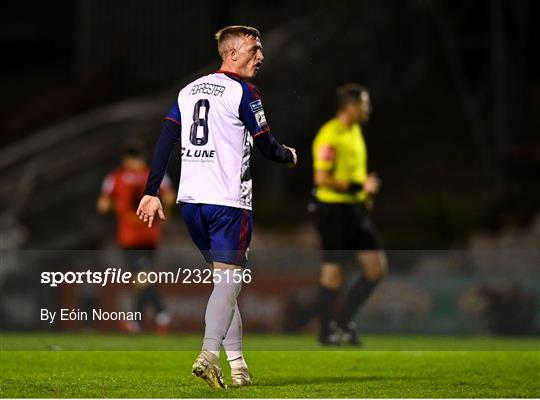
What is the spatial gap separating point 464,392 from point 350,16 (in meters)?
14.2

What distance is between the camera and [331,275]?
12.8m

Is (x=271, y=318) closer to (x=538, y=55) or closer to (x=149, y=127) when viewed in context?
(x=149, y=127)

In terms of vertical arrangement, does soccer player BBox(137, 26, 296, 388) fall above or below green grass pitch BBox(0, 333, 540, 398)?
above

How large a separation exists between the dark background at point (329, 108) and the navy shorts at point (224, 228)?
10024 mm

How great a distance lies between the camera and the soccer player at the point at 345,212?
12.5 metres

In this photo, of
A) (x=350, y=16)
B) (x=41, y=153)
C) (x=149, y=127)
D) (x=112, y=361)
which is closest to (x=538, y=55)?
(x=350, y=16)

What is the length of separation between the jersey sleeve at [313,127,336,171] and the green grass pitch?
1.47 m

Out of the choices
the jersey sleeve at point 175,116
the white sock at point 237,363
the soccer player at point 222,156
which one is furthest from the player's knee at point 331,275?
the jersey sleeve at point 175,116

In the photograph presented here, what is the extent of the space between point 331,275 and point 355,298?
298 mm

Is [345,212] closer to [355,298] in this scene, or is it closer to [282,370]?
[355,298]

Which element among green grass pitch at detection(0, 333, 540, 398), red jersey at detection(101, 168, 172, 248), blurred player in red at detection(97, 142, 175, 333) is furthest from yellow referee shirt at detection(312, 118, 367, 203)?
red jersey at detection(101, 168, 172, 248)

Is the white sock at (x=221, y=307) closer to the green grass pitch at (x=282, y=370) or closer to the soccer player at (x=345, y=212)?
the green grass pitch at (x=282, y=370)

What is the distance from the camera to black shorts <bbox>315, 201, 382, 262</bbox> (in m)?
12.5

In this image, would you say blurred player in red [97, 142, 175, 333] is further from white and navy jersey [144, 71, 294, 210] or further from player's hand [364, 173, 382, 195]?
white and navy jersey [144, 71, 294, 210]
